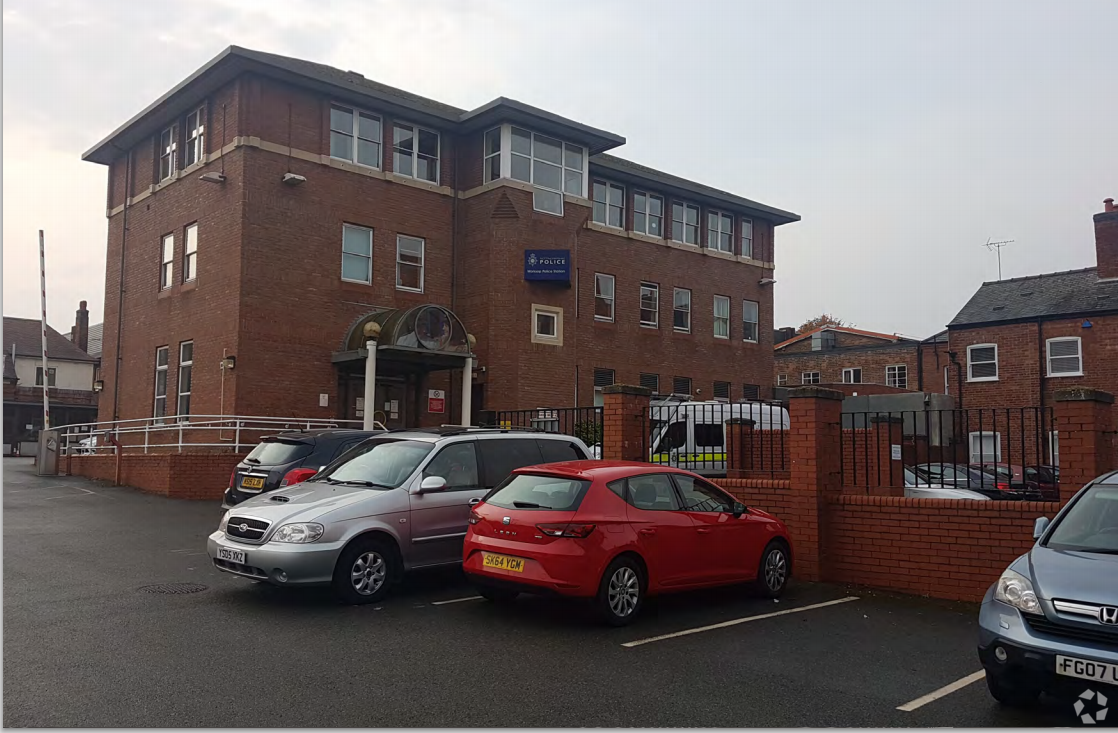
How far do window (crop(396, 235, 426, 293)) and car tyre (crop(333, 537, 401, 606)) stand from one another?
1622 cm

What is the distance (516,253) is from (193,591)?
55.5ft

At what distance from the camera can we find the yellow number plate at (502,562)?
7840mm

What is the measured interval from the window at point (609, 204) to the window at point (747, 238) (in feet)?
21.3

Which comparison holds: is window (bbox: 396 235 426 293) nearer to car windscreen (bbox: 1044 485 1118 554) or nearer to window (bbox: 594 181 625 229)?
window (bbox: 594 181 625 229)

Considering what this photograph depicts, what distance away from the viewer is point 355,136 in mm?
23594

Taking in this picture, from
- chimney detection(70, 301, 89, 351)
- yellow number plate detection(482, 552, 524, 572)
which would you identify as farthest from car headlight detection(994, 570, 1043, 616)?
chimney detection(70, 301, 89, 351)

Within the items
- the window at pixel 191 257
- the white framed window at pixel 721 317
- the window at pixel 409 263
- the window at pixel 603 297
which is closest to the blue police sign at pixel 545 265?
the window at pixel 409 263

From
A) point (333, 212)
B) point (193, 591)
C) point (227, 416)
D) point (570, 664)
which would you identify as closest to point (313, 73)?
point (333, 212)

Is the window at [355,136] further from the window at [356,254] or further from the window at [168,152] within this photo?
the window at [168,152]

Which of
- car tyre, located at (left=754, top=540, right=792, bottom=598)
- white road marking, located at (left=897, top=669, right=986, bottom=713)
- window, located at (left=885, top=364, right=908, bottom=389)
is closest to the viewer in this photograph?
white road marking, located at (left=897, top=669, right=986, bottom=713)

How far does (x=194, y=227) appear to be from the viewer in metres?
23.5

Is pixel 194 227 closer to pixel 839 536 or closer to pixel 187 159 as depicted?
pixel 187 159

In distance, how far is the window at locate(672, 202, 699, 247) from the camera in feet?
105

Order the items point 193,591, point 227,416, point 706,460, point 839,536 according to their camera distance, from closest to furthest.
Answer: point 193,591 → point 839,536 → point 706,460 → point 227,416
